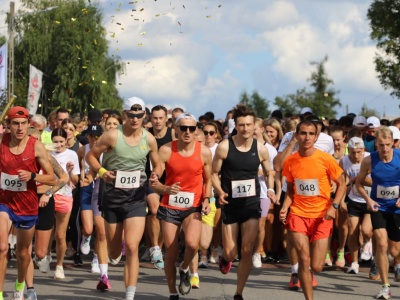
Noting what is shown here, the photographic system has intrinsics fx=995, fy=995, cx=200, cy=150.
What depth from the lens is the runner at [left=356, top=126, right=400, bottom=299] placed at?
1221 cm

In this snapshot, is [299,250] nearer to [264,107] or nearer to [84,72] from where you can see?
[84,72]

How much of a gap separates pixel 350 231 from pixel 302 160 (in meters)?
3.72

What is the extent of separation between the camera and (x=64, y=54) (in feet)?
209

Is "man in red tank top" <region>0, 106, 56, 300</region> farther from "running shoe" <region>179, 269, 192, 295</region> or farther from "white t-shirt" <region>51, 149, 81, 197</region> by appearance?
"white t-shirt" <region>51, 149, 81, 197</region>

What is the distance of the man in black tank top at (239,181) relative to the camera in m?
11.3

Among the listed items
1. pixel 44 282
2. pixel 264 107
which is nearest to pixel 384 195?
pixel 44 282

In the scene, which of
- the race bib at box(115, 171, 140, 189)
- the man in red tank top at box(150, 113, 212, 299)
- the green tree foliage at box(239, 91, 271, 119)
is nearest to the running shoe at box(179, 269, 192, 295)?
the man in red tank top at box(150, 113, 212, 299)

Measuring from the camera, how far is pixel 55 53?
64250mm

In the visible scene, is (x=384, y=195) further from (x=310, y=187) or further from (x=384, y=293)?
(x=310, y=187)

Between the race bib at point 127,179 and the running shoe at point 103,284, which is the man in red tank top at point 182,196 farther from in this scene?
the running shoe at point 103,284

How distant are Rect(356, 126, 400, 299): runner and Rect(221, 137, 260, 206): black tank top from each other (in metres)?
1.69

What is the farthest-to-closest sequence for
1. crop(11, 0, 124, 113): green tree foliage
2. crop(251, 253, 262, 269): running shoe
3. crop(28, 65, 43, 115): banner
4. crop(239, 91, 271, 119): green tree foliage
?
crop(239, 91, 271, 119): green tree foliage
crop(11, 0, 124, 113): green tree foliage
crop(28, 65, 43, 115): banner
crop(251, 253, 262, 269): running shoe

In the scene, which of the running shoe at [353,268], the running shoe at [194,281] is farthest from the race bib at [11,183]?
the running shoe at [353,268]

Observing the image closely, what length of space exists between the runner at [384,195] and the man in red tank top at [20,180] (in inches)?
162
